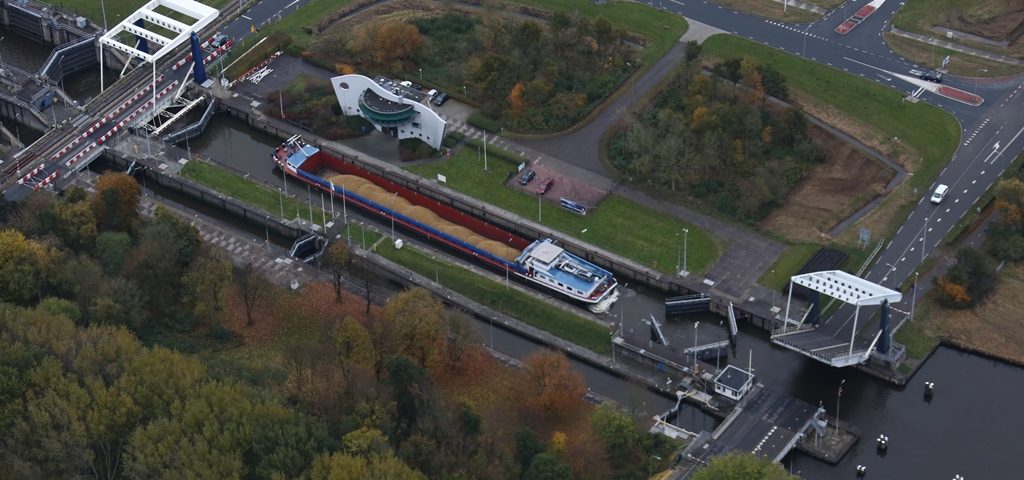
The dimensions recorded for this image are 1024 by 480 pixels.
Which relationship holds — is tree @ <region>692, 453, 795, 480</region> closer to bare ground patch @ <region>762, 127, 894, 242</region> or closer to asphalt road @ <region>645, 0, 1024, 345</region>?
asphalt road @ <region>645, 0, 1024, 345</region>

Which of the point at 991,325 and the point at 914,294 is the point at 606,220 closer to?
the point at 914,294

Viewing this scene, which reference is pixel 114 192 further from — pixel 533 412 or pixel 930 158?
pixel 930 158

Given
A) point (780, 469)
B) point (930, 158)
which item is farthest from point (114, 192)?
point (930, 158)

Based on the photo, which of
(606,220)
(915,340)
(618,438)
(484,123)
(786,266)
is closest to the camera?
(618,438)

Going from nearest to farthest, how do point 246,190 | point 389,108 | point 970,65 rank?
point 246,190
point 389,108
point 970,65

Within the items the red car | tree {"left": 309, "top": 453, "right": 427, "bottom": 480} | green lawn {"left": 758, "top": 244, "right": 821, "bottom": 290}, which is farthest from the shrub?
tree {"left": 309, "top": 453, "right": 427, "bottom": 480}

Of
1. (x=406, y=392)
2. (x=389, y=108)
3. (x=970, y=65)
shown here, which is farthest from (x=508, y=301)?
(x=970, y=65)
